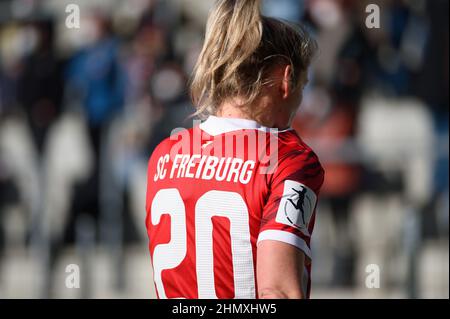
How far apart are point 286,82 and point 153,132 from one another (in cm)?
649

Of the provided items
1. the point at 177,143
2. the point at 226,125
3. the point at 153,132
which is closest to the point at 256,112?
the point at 226,125

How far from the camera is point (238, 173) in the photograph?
2889mm

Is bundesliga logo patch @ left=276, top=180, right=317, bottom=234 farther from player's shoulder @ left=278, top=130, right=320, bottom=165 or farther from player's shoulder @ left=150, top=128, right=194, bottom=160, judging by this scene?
player's shoulder @ left=150, top=128, right=194, bottom=160

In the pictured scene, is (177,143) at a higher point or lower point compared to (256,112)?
lower

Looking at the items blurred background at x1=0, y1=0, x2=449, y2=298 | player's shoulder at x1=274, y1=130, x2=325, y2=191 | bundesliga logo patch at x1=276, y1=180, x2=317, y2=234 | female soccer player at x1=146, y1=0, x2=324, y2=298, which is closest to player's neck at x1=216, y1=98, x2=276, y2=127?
female soccer player at x1=146, y1=0, x2=324, y2=298

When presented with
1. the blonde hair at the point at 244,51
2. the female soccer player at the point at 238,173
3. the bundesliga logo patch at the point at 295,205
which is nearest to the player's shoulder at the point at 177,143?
the female soccer player at the point at 238,173

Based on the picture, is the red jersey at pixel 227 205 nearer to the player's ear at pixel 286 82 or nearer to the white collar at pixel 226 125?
the white collar at pixel 226 125

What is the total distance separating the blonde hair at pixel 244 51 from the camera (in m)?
2.87

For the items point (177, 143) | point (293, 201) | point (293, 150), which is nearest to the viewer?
point (293, 201)

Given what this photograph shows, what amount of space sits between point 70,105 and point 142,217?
5.03 feet

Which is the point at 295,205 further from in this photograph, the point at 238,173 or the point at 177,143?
the point at 177,143

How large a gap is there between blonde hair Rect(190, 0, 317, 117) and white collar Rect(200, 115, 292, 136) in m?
0.05

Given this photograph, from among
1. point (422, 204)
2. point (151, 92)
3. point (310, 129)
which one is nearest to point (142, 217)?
point (151, 92)
